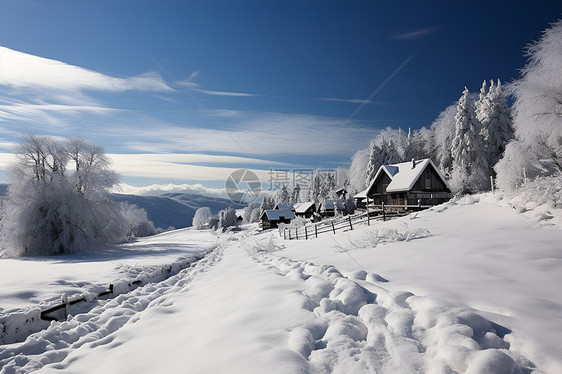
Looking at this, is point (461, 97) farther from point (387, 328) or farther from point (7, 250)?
point (7, 250)

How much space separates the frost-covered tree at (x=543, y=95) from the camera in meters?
16.5

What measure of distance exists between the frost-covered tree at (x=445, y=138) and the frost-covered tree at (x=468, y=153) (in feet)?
17.6

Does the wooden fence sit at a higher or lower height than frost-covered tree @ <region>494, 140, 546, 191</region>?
lower

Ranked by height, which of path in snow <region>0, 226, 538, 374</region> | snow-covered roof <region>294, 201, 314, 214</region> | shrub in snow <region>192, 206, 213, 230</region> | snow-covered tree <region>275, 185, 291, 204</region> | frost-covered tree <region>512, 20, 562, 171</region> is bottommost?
shrub in snow <region>192, 206, 213, 230</region>

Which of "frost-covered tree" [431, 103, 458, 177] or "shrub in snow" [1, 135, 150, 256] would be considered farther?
"frost-covered tree" [431, 103, 458, 177]

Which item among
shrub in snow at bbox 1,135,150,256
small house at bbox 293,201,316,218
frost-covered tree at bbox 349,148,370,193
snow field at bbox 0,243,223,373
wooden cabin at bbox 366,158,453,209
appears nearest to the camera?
snow field at bbox 0,243,223,373

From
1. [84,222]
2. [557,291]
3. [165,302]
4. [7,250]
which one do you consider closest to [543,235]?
[557,291]

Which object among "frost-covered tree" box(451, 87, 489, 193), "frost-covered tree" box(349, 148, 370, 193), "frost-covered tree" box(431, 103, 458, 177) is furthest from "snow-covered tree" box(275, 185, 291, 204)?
"frost-covered tree" box(451, 87, 489, 193)

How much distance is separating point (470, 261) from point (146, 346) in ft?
22.4

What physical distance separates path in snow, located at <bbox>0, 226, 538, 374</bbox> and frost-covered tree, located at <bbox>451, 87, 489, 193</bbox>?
4019cm

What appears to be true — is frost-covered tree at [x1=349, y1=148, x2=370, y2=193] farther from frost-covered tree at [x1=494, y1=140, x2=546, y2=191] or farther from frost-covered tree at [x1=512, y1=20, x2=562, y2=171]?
frost-covered tree at [x1=512, y1=20, x2=562, y2=171]

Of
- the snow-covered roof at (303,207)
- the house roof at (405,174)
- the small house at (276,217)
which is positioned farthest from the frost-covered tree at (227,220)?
the house roof at (405,174)

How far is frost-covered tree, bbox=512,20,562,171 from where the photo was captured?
54.0ft

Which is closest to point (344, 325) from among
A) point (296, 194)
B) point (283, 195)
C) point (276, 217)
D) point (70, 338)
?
point (70, 338)
